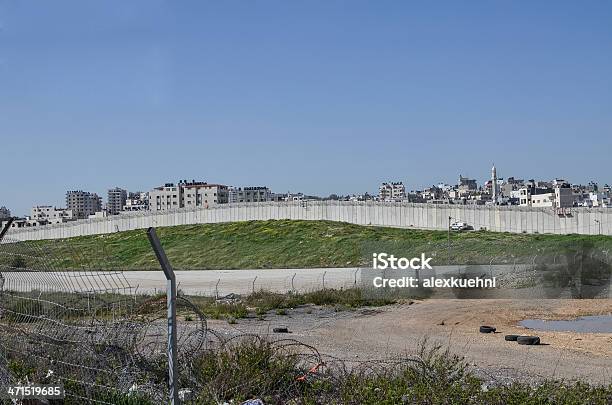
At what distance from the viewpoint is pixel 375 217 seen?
8362 cm

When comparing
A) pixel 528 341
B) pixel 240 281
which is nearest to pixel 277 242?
pixel 240 281

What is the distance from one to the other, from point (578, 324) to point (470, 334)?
5.52 metres

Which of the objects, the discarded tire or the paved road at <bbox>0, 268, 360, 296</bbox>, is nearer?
the discarded tire

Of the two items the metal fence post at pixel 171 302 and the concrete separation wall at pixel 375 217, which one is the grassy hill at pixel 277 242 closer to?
the concrete separation wall at pixel 375 217

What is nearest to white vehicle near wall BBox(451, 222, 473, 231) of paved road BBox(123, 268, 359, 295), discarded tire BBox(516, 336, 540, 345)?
paved road BBox(123, 268, 359, 295)

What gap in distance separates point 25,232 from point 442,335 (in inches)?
3247

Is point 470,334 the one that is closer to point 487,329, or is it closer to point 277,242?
point 487,329

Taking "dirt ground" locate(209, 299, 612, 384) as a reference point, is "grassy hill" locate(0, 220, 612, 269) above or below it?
above

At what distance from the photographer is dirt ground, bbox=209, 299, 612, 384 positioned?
19547 millimetres

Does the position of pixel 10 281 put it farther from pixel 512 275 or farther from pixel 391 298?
pixel 512 275

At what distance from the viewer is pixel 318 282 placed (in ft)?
156

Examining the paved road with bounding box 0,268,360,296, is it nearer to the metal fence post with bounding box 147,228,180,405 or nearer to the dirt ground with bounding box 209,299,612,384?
the dirt ground with bounding box 209,299,612,384

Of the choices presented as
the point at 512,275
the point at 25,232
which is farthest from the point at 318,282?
the point at 25,232

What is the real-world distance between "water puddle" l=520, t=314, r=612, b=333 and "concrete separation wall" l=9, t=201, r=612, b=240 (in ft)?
127
